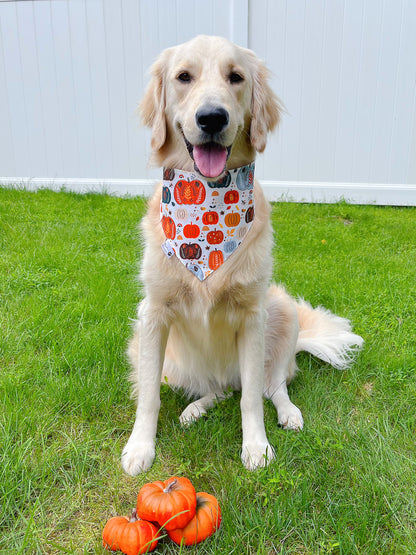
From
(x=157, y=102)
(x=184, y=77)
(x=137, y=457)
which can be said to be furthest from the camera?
(x=157, y=102)

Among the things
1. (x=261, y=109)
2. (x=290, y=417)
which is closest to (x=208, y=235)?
(x=261, y=109)

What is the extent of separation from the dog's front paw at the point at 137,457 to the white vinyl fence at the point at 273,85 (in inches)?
173

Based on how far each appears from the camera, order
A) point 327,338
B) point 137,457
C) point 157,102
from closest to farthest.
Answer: point 137,457 < point 157,102 < point 327,338

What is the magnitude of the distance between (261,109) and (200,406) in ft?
4.44

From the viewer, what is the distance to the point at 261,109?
207 centimetres

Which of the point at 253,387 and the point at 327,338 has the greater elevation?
the point at 253,387

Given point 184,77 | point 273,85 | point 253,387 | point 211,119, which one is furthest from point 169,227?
point 273,85

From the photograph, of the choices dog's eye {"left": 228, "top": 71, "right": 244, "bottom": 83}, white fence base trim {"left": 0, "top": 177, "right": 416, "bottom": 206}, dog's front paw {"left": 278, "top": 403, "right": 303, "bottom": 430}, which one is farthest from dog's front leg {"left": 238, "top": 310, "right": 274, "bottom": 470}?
white fence base trim {"left": 0, "top": 177, "right": 416, "bottom": 206}

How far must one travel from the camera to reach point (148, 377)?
1.98m

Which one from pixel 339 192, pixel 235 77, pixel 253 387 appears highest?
pixel 235 77

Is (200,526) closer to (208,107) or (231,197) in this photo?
(231,197)

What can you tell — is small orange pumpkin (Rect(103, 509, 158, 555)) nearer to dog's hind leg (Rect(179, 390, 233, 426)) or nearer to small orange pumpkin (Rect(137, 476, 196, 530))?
small orange pumpkin (Rect(137, 476, 196, 530))

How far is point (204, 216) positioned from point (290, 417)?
963 mm

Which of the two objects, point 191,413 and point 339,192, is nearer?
point 191,413
